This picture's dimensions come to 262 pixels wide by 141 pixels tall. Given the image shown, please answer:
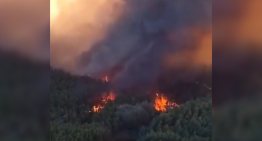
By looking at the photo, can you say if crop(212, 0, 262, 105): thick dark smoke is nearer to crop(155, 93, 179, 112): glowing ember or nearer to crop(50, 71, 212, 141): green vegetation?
crop(50, 71, 212, 141): green vegetation

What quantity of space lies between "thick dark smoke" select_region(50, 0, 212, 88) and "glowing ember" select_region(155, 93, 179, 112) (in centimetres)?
23

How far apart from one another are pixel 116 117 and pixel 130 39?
94 centimetres

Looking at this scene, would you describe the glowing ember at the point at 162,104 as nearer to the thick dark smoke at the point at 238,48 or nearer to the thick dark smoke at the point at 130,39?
the thick dark smoke at the point at 130,39

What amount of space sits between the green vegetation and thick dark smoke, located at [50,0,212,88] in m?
0.19

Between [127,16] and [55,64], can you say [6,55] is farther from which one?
[127,16]

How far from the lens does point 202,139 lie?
10.6 ft

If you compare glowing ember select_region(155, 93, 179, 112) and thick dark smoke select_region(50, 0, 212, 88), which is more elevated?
thick dark smoke select_region(50, 0, 212, 88)

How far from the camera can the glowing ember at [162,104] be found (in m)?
3.36

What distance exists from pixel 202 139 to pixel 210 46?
3.51ft

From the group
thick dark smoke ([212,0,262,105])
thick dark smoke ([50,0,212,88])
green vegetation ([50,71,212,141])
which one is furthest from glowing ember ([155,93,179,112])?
thick dark smoke ([212,0,262,105])

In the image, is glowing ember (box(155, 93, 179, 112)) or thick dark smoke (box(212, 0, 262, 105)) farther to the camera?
glowing ember (box(155, 93, 179, 112))

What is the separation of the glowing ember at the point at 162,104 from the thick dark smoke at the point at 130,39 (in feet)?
0.76

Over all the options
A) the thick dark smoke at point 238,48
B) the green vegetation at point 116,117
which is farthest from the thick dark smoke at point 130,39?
the thick dark smoke at point 238,48

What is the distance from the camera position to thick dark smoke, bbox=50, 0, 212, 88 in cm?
330
